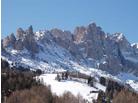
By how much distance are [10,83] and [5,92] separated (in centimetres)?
1413

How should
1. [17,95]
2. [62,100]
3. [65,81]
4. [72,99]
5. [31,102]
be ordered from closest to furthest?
1. [31,102]
2. [17,95]
3. [62,100]
4. [72,99]
5. [65,81]

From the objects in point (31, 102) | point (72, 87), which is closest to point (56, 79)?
point (72, 87)

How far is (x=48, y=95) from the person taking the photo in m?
104

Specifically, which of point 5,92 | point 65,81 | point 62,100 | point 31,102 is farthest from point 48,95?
point 65,81

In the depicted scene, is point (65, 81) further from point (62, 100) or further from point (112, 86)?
point (62, 100)

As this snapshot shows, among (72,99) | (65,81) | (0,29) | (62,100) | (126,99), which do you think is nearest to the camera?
(0,29)

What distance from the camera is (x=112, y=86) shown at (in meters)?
199

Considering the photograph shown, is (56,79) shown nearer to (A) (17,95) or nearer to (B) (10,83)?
(B) (10,83)

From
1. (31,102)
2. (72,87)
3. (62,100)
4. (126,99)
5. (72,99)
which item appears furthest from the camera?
(72,87)

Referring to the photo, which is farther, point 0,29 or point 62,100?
point 62,100

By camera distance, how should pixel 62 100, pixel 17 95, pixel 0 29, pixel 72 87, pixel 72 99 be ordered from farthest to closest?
pixel 72 87 < pixel 72 99 < pixel 62 100 < pixel 17 95 < pixel 0 29

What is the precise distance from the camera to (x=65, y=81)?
7500 inches

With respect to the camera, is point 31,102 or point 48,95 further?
point 48,95

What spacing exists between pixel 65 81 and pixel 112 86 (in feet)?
74.8
